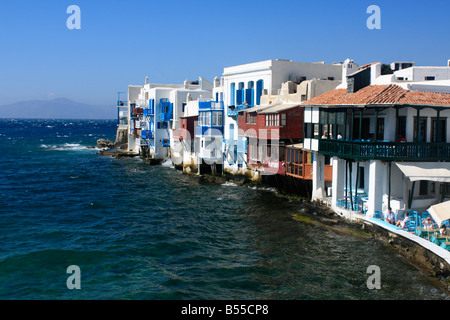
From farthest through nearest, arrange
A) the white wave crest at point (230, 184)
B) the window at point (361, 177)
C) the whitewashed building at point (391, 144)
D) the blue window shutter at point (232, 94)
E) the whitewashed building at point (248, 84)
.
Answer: the blue window shutter at point (232, 94)
the white wave crest at point (230, 184)
the whitewashed building at point (248, 84)
the window at point (361, 177)
the whitewashed building at point (391, 144)

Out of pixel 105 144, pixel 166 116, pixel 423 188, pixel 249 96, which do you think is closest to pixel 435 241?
pixel 423 188

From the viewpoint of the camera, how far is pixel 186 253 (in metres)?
24.2

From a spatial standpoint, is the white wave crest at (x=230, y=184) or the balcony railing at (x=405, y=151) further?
the white wave crest at (x=230, y=184)

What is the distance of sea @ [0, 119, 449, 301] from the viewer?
1911 centimetres

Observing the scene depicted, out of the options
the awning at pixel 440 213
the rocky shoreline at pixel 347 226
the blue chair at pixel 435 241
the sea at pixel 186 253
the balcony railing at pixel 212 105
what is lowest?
the sea at pixel 186 253

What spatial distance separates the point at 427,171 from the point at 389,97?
4449 mm

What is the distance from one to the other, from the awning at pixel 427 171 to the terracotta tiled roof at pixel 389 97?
10.8 feet

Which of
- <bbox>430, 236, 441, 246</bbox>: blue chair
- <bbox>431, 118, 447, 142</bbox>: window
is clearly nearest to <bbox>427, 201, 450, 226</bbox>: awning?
<bbox>430, 236, 441, 246</bbox>: blue chair

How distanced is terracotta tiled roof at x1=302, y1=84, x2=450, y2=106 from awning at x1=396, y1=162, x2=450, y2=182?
3280mm

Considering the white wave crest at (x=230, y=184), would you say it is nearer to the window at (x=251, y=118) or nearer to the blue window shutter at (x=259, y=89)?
the window at (x=251, y=118)

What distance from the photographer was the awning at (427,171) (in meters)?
23.9

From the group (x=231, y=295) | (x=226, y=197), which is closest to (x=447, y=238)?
(x=231, y=295)

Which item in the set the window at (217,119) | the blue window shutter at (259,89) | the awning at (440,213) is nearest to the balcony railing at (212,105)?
the window at (217,119)

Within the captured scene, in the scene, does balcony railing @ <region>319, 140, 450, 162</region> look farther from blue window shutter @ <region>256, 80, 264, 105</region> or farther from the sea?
blue window shutter @ <region>256, 80, 264, 105</region>
